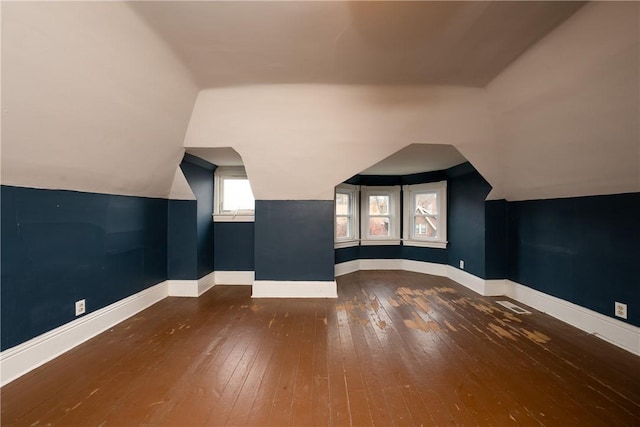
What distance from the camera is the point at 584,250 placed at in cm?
282

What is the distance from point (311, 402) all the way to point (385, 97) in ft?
9.45

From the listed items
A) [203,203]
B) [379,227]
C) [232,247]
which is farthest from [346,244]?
[203,203]

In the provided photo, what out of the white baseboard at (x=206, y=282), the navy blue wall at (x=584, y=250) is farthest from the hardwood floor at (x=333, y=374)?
the white baseboard at (x=206, y=282)

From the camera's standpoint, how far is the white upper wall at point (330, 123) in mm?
2883

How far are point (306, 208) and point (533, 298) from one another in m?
3.26

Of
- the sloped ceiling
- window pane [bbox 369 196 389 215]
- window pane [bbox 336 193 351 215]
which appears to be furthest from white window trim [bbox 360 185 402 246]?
the sloped ceiling

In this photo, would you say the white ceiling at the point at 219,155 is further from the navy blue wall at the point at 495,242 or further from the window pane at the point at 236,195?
the navy blue wall at the point at 495,242

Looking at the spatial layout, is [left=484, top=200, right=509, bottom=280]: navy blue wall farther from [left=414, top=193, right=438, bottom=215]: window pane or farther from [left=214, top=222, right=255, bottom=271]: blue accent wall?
[left=214, top=222, right=255, bottom=271]: blue accent wall

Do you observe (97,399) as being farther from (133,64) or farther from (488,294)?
(488,294)

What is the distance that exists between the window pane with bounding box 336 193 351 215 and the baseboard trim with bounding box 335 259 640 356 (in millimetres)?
1038

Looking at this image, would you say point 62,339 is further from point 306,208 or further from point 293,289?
point 306,208

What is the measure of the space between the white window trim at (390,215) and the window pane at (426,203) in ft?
1.33

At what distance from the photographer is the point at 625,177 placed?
2.32 metres

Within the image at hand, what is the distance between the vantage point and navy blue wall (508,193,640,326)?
7.95 ft
